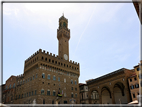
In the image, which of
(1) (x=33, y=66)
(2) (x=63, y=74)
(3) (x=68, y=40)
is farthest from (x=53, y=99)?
(3) (x=68, y=40)

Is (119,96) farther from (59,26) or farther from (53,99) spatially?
(59,26)

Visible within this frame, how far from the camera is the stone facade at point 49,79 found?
3797 cm

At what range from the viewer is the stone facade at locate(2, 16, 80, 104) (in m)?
38.0

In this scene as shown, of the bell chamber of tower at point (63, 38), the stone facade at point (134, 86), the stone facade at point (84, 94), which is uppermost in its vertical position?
the bell chamber of tower at point (63, 38)

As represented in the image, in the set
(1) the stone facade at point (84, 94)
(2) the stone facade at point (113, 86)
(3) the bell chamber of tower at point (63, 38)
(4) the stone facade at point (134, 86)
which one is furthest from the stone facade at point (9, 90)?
(4) the stone facade at point (134, 86)

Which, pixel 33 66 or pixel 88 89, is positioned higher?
pixel 33 66

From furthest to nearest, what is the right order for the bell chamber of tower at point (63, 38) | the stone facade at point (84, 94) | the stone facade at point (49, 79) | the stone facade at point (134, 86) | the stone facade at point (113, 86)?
the stone facade at point (84, 94), the bell chamber of tower at point (63, 38), the stone facade at point (113, 86), the stone facade at point (49, 79), the stone facade at point (134, 86)

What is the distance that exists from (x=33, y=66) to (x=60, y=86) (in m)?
11.2

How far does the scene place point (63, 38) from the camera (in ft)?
168

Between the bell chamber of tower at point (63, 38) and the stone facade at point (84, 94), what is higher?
the bell chamber of tower at point (63, 38)

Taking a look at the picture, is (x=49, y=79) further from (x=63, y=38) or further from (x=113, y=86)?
(x=113, y=86)

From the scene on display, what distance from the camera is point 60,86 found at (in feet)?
140

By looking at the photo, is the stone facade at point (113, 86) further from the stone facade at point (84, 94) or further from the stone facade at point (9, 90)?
the stone facade at point (9, 90)

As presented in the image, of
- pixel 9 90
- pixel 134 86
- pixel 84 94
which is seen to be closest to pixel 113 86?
pixel 134 86
